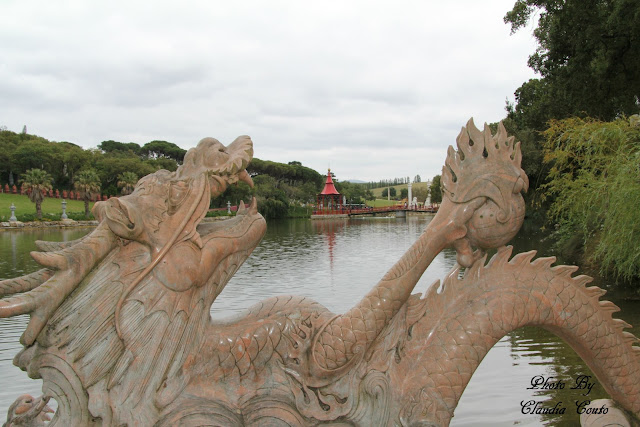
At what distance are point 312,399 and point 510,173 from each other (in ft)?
4.77

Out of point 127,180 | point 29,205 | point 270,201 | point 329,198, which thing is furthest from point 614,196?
point 329,198

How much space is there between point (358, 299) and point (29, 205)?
116ft

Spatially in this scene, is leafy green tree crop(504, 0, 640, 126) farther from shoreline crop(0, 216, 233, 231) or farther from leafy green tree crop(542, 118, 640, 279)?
shoreline crop(0, 216, 233, 231)

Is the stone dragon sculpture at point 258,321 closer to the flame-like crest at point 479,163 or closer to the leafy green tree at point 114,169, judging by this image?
the flame-like crest at point 479,163

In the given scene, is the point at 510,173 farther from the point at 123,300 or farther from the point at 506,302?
the point at 123,300

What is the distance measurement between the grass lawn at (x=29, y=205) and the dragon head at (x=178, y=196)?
3557cm

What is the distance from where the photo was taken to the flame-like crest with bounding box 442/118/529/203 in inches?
101

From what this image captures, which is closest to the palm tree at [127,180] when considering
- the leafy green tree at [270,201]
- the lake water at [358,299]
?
the leafy green tree at [270,201]

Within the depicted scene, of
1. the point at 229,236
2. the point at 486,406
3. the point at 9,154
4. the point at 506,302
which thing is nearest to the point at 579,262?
the point at 486,406

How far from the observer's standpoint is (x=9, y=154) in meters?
43.4

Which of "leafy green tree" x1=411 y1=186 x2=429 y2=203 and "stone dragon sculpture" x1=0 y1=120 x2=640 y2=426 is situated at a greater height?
"leafy green tree" x1=411 y1=186 x2=429 y2=203

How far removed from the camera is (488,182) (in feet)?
8.41

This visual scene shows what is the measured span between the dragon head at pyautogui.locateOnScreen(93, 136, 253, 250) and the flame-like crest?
1038 millimetres

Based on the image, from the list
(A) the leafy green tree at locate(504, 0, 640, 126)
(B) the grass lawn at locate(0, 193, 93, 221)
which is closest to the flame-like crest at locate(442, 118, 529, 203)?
(A) the leafy green tree at locate(504, 0, 640, 126)
